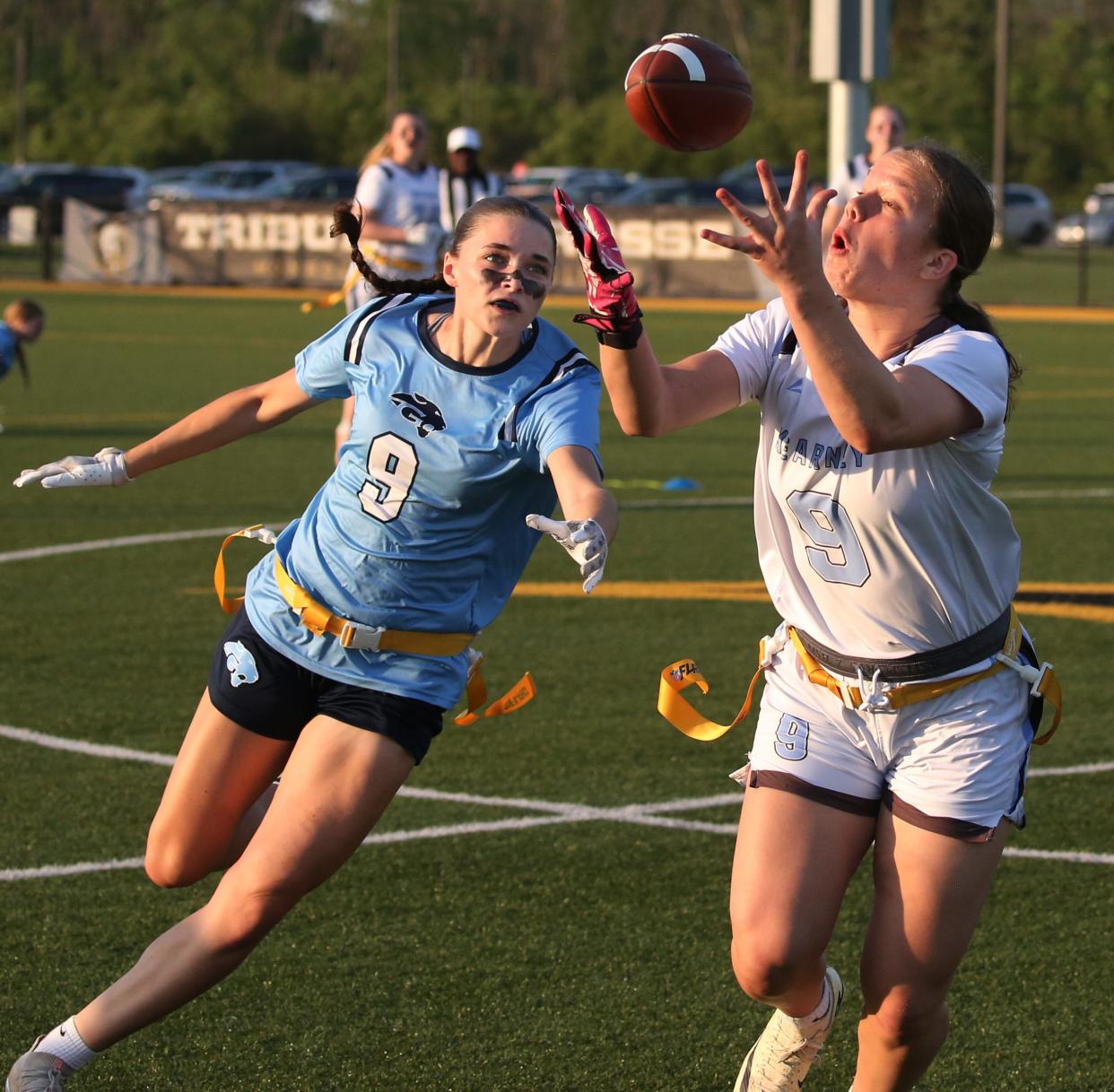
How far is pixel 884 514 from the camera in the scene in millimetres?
4172

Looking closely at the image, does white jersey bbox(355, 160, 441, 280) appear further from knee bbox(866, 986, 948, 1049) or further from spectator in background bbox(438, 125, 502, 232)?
knee bbox(866, 986, 948, 1049)

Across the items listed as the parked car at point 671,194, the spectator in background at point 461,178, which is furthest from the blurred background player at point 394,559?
the parked car at point 671,194

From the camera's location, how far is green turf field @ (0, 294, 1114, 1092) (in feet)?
16.0

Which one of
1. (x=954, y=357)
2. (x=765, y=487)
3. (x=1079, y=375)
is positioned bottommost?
(x=1079, y=375)

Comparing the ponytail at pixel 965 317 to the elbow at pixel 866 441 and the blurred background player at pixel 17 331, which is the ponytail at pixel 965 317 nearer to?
the elbow at pixel 866 441

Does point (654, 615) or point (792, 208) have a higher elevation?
point (792, 208)

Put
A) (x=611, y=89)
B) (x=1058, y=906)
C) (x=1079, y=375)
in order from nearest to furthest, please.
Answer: (x=1058, y=906), (x=1079, y=375), (x=611, y=89)

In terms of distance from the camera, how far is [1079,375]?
23344 millimetres

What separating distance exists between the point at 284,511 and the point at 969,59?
65921mm

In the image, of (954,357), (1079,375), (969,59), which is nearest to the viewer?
(954,357)

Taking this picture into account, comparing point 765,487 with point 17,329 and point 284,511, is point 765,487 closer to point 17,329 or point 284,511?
point 284,511

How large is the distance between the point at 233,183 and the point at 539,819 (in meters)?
55.8

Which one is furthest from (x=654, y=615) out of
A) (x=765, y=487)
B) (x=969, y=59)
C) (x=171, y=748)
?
(x=969, y=59)

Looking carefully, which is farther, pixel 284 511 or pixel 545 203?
pixel 545 203
